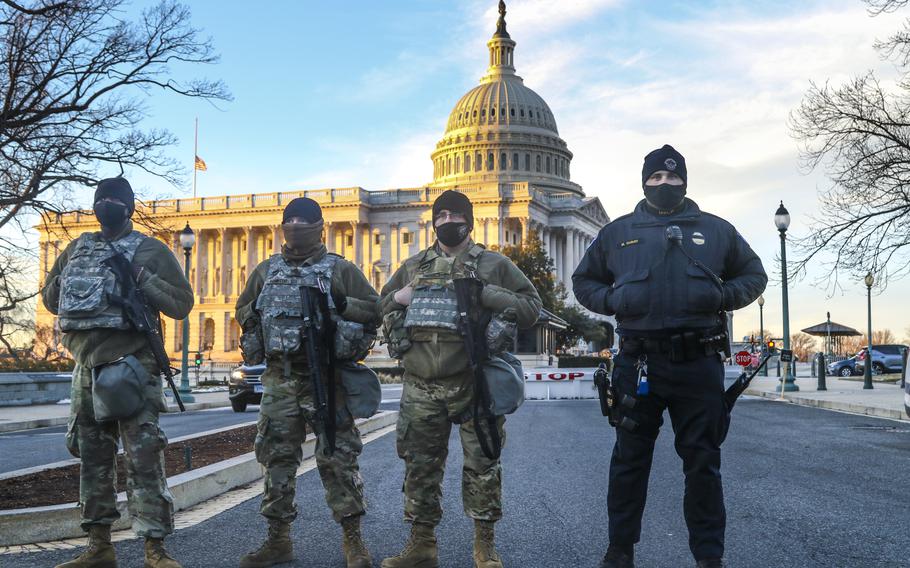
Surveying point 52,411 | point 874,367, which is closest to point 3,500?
point 52,411

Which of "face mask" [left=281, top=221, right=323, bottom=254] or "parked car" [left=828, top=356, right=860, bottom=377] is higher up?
"face mask" [left=281, top=221, right=323, bottom=254]

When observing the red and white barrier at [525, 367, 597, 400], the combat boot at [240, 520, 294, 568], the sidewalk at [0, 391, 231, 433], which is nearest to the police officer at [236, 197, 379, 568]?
the combat boot at [240, 520, 294, 568]

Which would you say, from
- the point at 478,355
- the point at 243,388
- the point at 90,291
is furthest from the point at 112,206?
the point at 243,388

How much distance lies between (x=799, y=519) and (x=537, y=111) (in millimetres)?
123251

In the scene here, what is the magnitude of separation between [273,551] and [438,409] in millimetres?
1282

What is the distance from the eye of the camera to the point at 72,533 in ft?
22.0

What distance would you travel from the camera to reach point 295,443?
5.98 metres

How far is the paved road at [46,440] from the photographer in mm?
12180

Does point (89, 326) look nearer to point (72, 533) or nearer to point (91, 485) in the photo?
point (91, 485)

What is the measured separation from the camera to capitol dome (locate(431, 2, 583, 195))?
12225cm

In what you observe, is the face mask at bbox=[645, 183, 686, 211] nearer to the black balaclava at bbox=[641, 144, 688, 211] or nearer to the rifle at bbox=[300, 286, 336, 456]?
the black balaclava at bbox=[641, 144, 688, 211]

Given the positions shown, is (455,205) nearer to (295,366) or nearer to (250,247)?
(295,366)

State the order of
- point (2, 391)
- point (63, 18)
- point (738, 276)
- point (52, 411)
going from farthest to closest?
1. point (2, 391)
2. point (52, 411)
3. point (63, 18)
4. point (738, 276)

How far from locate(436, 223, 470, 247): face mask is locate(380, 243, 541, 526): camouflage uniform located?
0.42 feet
